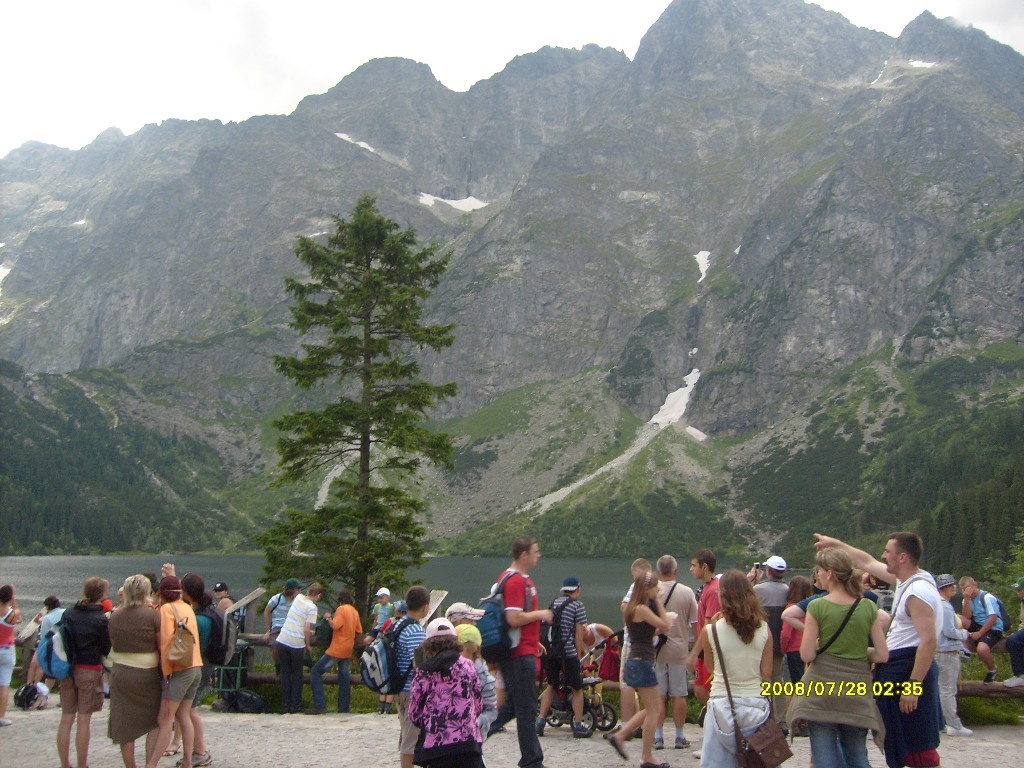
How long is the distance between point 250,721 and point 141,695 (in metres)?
5.13

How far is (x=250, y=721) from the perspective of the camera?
1513cm

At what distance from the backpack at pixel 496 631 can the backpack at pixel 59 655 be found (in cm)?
590

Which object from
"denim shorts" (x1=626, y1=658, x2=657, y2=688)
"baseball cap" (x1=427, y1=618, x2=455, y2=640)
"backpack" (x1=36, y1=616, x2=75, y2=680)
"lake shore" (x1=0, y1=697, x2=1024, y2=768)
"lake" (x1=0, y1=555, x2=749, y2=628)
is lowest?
"lake" (x1=0, y1=555, x2=749, y2=628)

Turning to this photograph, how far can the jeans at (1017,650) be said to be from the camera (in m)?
15.1

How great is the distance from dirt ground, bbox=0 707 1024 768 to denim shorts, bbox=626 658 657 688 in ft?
4.07

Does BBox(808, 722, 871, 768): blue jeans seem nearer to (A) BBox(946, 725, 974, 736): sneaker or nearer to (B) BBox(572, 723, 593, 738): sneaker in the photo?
(B) BBox(572, 723, 593, 738): sneaker

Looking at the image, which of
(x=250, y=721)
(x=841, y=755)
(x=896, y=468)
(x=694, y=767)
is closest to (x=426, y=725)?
(x=841, y=755)

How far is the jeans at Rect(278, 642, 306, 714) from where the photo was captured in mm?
15750

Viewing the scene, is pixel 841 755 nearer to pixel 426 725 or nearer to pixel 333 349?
pixel 426 725

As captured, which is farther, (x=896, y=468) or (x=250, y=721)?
(x=896, y=468)

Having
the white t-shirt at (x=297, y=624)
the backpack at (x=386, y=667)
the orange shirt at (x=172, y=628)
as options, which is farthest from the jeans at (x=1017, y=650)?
the orange shirt at (x=172, y=628)

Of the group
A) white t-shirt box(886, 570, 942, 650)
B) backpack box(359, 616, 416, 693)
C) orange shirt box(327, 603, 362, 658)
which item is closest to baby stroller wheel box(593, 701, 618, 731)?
backpack box(359, 616, 416, 693)

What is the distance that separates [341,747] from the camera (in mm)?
12797

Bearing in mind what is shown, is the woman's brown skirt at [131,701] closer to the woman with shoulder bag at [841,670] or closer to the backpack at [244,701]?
the backpack at [244,701]
